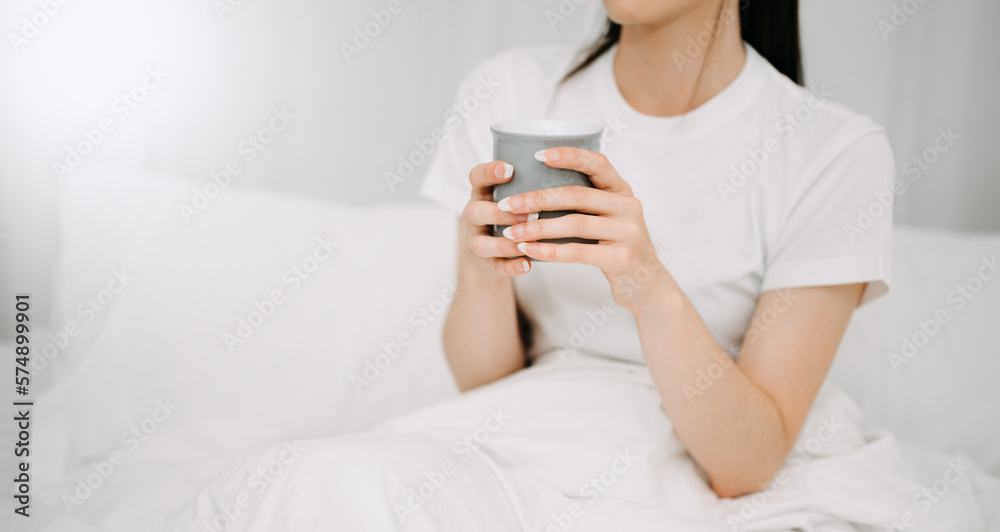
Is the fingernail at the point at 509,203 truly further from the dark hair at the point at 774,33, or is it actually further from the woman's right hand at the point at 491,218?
the dark hair at the point at 774,33

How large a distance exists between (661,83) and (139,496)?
85 centimetres

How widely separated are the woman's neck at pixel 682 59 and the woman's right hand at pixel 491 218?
392 mm

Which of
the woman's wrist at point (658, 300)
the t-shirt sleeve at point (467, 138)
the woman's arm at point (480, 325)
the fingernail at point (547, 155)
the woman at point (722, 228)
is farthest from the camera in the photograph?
the t-shirt sleeve at point (467, 138)

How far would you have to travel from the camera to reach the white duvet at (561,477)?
69 cm

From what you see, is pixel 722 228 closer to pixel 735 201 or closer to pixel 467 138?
pixel 735 201

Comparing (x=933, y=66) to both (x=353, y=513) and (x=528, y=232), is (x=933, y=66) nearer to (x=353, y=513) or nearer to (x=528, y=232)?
(x=528, y=232)

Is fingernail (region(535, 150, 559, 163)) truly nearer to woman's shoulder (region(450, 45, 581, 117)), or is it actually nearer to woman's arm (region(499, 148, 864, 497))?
woman's arm (region(499, 148, 864, 497))

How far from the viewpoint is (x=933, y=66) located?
172cm

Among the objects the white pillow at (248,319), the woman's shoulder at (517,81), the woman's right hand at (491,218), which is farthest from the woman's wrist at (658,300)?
the white pillow at (248,319)

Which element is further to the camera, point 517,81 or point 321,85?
point 321,85

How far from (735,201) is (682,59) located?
20cm

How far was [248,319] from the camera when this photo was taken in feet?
4.39

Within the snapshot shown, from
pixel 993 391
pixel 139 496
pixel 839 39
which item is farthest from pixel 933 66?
pixel 139 496

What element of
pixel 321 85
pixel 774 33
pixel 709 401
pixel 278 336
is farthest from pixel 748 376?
pixel 321 85
